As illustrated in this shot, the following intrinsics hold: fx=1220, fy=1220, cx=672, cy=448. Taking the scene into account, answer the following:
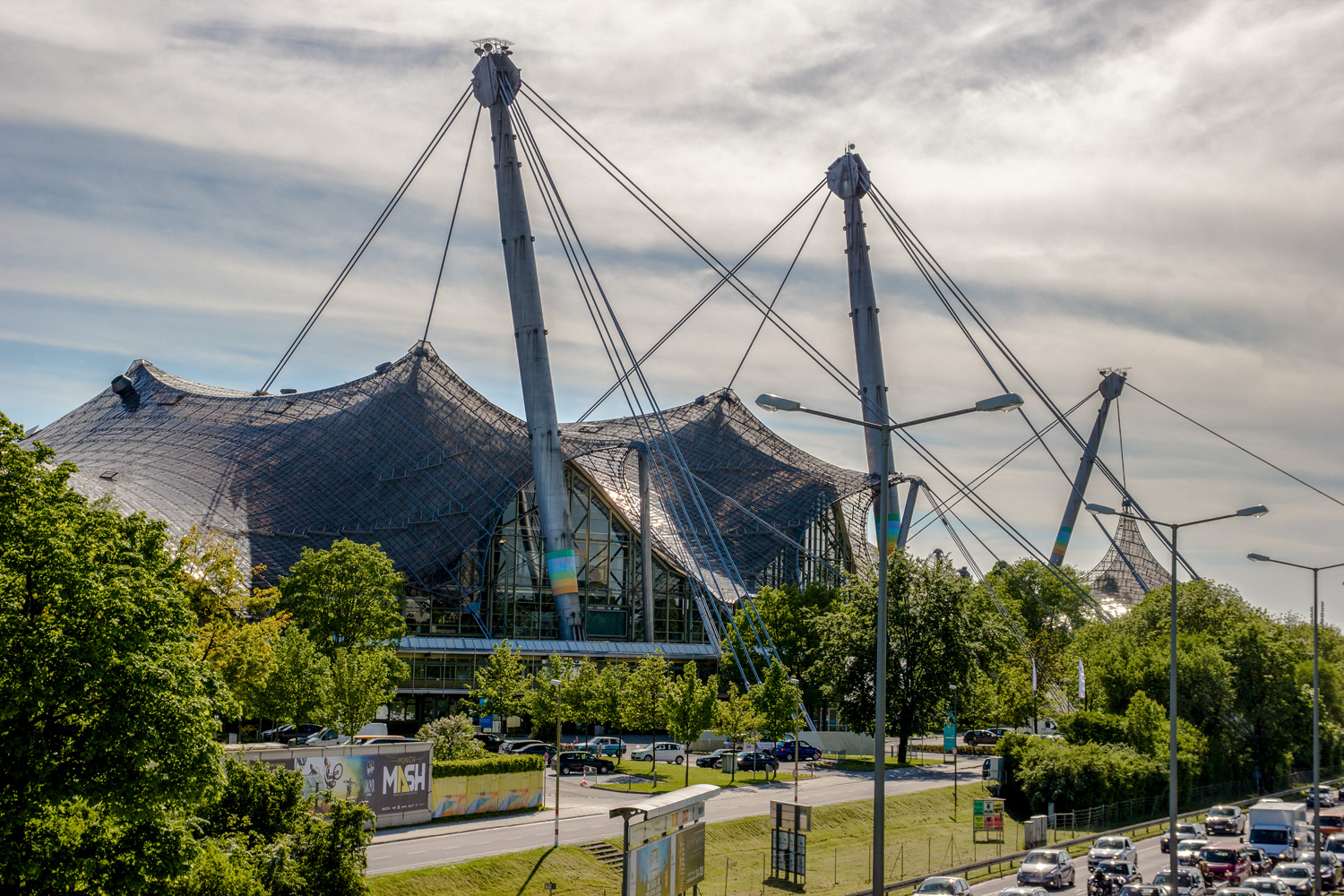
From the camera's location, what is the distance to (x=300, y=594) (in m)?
70.1

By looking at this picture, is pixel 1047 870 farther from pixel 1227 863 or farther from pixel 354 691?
pixel 354 691

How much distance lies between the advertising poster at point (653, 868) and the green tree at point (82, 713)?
9.63 m

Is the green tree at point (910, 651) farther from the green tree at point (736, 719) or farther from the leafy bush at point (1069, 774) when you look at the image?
the leafy bush at point (1069, 774)

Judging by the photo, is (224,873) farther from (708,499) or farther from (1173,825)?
(708,499)

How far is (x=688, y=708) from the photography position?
58.5m

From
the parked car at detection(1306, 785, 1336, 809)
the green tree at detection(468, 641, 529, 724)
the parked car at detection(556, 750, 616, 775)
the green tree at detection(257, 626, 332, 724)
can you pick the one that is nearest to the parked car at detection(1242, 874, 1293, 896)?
the parked car at detection(1306, 785, 1336, 809)

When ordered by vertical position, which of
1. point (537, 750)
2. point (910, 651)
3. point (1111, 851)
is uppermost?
point (910, 651)

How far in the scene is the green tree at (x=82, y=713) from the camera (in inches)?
867

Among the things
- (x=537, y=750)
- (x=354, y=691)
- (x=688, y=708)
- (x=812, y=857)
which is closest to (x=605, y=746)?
(x=537, y=750)

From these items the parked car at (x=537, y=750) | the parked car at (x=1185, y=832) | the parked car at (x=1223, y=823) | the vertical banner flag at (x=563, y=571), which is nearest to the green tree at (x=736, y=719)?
the parked car at (x=537, y=750)

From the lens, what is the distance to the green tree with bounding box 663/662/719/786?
58.5 meters

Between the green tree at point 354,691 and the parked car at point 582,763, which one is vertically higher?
the green tree at point 354,691

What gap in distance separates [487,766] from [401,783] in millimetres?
5002

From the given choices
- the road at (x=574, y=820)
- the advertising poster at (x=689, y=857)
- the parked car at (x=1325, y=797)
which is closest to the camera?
the advertising poster at (x=689, y=857)
